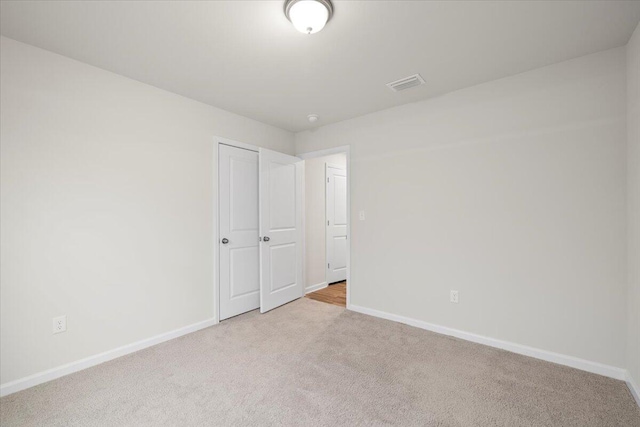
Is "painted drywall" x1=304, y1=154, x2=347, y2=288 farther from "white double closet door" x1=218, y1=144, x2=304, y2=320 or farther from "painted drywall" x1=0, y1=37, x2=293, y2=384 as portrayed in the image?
"painted drywall" x1=0, y1=37, x2=293, y2=384

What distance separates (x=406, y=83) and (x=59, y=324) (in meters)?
3.51

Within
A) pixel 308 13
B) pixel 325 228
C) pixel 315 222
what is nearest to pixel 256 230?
pixel 315 222

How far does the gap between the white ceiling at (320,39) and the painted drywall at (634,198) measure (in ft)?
0.78

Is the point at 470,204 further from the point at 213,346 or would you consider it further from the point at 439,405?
the point at 213,346

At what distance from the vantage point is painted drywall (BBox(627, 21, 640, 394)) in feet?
6.20

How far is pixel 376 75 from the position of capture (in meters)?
2.56

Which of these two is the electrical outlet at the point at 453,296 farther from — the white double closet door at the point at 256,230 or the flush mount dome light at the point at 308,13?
the flush mount dome light at the point at 308,13

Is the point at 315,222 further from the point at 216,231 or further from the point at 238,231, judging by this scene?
the point at 216,231

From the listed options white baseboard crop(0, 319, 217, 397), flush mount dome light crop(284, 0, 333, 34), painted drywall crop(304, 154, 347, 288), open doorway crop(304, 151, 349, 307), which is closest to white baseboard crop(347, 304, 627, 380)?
open doorway crop(304, 151, 349, 307)

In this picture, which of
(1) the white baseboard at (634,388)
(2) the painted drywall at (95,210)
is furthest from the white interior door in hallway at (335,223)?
(1) the white baseboard at (634,388)

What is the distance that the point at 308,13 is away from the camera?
5.51 ft

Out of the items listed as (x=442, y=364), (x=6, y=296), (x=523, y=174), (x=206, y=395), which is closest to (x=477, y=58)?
(x=523, y=174)

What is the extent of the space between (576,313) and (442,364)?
113cm

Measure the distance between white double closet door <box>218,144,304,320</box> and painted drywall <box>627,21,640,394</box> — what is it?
3.23 metres
